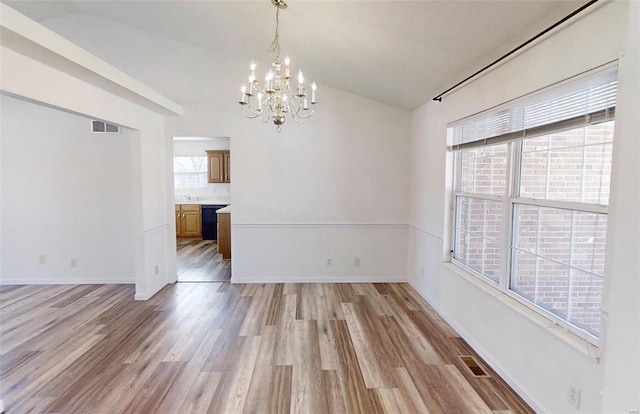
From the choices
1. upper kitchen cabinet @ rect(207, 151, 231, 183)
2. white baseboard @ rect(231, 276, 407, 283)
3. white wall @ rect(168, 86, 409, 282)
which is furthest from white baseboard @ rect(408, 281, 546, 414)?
upper kitchen cabinet @ rect(207, 151, 231, 183)

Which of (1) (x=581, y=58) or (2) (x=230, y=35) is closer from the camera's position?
(1) (x=581, y=58)

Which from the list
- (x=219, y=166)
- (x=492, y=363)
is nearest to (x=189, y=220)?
(x=219, y=166)

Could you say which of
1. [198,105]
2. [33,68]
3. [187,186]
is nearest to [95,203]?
[198,105]

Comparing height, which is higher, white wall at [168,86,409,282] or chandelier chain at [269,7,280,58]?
chandelier chain at [269,7,280,58]

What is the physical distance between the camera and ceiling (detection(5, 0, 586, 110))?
2.18 metres

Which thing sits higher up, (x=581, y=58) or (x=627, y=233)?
(x=581, y=58)

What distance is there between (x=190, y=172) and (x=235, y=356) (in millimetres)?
6615

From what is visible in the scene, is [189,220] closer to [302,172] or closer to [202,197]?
[202,197]

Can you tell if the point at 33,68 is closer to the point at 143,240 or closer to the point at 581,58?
the point at 143,240

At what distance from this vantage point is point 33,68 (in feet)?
8.00

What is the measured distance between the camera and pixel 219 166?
26.1 feet

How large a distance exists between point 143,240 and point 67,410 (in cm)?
227

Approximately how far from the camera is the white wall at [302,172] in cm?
467

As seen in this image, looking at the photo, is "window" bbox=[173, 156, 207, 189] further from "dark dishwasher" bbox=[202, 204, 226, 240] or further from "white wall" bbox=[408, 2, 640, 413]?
"white wall" bbox=[408, 2, 640, 413]
